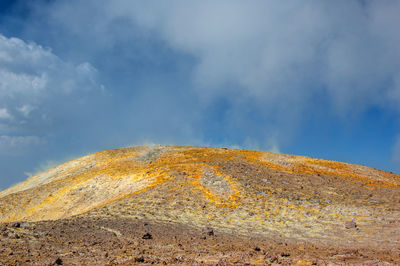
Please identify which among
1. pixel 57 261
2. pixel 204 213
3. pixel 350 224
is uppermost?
pixel 204 213

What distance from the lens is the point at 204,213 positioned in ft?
55.6

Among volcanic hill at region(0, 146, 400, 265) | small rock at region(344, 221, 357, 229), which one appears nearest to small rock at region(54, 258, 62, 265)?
volcanic hill at region(0, 146, 400, 265)

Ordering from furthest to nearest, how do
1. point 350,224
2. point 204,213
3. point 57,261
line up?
point 204,213 < point 350,224 < point 57,261

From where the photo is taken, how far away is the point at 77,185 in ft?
85.0

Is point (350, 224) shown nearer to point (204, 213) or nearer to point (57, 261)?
point (204, 213)

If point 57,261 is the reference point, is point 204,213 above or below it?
above

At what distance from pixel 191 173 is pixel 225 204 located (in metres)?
6.10

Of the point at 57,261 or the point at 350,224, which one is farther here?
the point at 350,224

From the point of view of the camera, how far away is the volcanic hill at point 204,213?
8.76m

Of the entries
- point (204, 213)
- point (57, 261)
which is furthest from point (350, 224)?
point (57, 261)

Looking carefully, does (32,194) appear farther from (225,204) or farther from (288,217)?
(288,217)

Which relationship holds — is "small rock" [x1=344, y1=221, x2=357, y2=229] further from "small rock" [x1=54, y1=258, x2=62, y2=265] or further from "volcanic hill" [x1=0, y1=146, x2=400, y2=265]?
"small rock" [x1=54, y1=258, x2=62, y2=265]

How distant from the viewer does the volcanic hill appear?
28.7 feet

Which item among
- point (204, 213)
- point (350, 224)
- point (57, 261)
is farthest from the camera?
point (204, 213)
